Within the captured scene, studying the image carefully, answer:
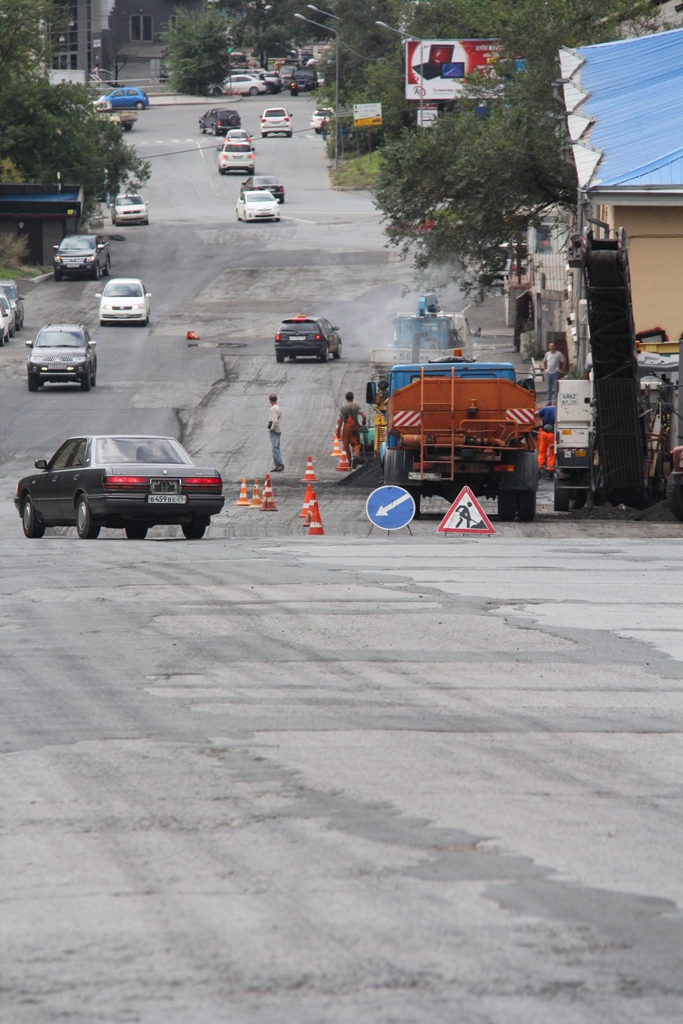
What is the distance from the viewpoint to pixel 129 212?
70438mm

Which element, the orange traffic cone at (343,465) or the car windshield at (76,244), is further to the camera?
the car windshield at (76,244)

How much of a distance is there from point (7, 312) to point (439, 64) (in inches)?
846

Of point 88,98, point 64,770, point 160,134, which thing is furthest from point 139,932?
point 160,134

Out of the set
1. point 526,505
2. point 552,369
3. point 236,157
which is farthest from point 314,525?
point 236,157

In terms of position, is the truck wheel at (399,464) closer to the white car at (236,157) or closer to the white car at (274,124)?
the white car at (236,157)

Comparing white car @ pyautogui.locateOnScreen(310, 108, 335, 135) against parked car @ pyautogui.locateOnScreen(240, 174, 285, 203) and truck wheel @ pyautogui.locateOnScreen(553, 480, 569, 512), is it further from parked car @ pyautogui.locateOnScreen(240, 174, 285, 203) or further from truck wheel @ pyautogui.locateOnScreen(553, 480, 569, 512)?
truck wheel @ pyautogui.locateOnScreen(553, 480, 569, 512)

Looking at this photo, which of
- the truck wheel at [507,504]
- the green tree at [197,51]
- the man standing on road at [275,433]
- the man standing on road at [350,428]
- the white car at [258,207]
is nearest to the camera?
the truck wheel at [507,504]

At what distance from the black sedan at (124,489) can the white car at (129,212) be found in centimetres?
5450

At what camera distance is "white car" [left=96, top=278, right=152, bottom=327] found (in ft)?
163

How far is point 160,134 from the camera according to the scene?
94.5 meters

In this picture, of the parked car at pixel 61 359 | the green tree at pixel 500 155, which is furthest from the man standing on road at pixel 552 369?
the parked car at pixel 61 359

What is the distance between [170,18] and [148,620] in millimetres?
113637

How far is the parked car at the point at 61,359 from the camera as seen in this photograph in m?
38.4

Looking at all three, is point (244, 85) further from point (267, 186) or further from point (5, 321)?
point (5, 321)
